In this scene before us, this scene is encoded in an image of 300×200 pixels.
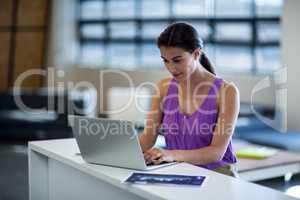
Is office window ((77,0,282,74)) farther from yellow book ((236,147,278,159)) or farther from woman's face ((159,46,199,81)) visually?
woman's face ((159,46,199,81))

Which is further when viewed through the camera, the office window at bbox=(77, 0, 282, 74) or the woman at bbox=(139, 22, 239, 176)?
the office window at bbox=(77, 0, 282, 74)

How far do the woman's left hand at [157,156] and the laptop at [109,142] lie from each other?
29mm

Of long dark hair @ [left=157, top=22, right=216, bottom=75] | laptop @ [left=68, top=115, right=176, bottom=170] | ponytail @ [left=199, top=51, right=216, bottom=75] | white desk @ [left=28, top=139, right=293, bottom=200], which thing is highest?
long dark hair @ [left=157, top=22, right=216, bottom=75]

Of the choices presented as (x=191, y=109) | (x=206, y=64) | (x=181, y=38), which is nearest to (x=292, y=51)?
(x=206, y=64)

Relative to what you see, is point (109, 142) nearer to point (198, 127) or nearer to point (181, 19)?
point (198, 127)

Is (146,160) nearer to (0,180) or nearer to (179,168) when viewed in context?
(179,168)

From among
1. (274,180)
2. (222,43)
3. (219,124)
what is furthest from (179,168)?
(222,43)

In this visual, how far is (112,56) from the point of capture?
315 inches

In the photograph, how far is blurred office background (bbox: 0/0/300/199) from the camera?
5.56 metres

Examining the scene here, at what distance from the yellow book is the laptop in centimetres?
244

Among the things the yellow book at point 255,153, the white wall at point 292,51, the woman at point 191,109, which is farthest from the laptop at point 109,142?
the white wall at point 292,51

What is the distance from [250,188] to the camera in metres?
1.71

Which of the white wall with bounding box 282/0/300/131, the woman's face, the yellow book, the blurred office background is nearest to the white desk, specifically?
the woman's face

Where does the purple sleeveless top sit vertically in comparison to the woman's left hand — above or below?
above
